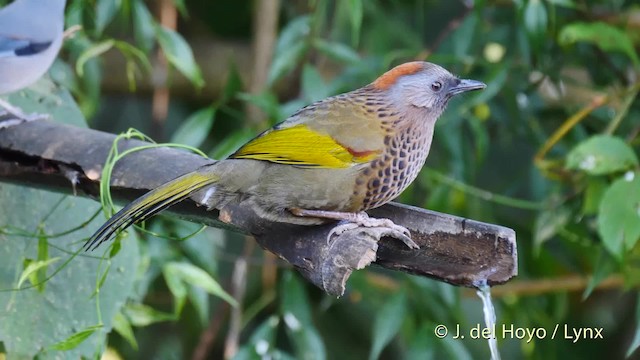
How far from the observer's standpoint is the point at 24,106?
3.78 meters

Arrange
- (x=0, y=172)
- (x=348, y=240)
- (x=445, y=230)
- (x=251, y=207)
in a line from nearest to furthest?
(x=348, y=240), (x=445, y=230), (x=251, y=207), (x=0, y=172)

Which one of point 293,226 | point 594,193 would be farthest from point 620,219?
point 293,226

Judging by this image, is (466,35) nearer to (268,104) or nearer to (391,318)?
(268,104)

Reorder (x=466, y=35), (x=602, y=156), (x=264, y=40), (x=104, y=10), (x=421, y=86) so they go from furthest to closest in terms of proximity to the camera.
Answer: (x=264, y=40) < (x=466, y=35) < (x=104, y=10) < (x=602, y=156) < (x=421, y=86)

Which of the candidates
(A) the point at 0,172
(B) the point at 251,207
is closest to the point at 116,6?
(A) the point at 0,172

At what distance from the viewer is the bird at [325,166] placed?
9.45 feet

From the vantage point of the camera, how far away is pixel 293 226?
2840 millimetres

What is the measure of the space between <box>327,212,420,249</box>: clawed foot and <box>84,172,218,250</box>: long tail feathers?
0.46 m

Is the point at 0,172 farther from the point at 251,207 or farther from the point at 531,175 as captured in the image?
the point at 531,175

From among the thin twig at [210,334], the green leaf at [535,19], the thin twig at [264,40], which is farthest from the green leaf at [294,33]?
the thin twig at [210,334]

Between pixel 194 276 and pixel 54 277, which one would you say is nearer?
pixel 54 277

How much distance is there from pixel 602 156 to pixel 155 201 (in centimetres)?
181

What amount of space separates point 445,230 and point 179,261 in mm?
1955

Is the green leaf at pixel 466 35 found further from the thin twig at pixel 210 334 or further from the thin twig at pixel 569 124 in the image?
the thin twig at pixel 210 334
